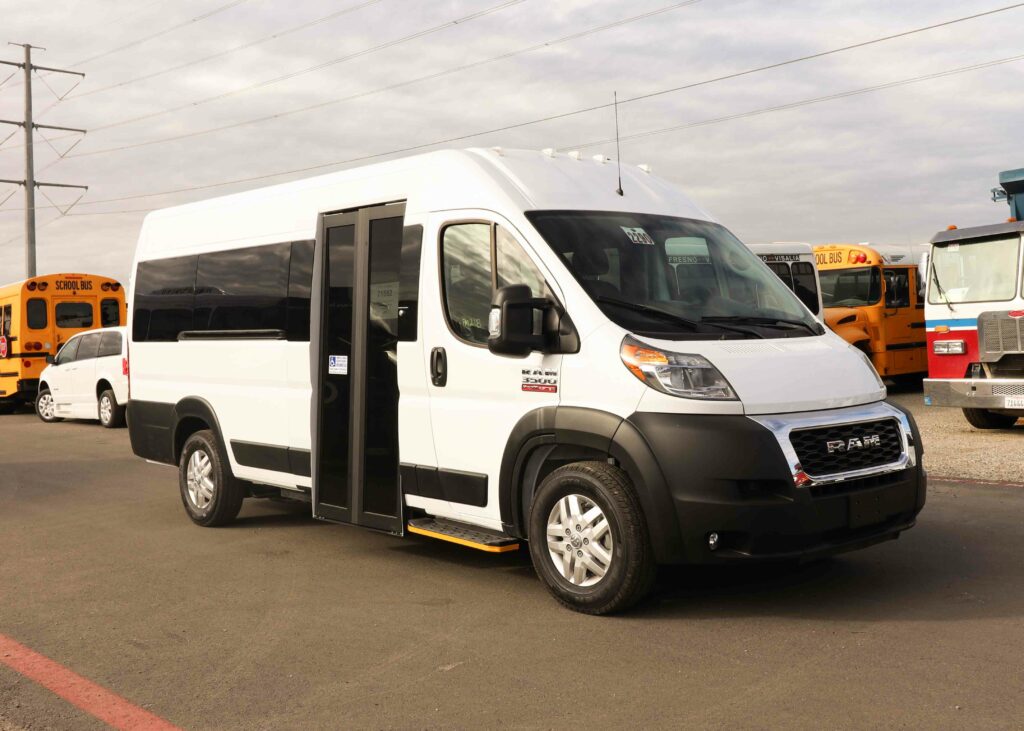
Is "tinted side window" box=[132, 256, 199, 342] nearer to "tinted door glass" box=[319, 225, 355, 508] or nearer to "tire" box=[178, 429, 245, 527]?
"tire" box=[178, 429, 245, 527]

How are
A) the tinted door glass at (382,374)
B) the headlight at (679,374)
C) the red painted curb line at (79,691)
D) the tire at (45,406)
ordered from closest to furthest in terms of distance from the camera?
the red painted curb line at (79,691)
the headlight at (679,374)
the tinted door glass at (382,374)
the tire at (45,406)

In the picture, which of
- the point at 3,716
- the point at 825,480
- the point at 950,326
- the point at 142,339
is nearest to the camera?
the point at 3,716

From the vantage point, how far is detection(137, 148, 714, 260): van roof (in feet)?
20.8

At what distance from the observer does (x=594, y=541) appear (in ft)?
18.2

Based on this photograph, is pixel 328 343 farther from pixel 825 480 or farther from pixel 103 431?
pixel 103 431

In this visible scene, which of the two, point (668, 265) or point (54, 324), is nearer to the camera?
point (668, 265)

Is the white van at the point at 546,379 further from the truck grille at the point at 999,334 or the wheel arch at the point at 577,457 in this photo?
the truck grille at the point at 999,334

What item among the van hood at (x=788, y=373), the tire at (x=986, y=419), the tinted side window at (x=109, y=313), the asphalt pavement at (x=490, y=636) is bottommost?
the asphalt pavement at (x=490, y=636)

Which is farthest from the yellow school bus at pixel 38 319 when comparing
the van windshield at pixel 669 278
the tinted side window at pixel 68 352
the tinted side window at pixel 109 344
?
the van windshield at pixel 669 278

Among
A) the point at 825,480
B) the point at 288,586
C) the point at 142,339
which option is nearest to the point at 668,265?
the point at 825,480

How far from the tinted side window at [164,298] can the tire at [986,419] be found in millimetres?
9957

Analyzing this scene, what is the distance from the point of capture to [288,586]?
21.6ft

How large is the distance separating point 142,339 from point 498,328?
4817 mm

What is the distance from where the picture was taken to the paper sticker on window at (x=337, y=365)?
7156 millimetres
